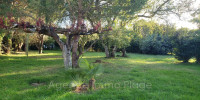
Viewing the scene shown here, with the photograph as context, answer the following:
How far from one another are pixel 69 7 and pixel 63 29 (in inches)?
49.0

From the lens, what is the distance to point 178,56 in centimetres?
1370

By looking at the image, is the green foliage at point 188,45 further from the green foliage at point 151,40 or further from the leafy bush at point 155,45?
the leafy bush at point 155,45

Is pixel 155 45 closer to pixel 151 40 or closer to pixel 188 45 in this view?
pixel 151 40

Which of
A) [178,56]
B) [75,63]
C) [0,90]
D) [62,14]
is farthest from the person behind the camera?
[178,56]

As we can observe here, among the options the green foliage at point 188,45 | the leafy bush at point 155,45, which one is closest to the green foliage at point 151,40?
the leafy bush at point 155,45

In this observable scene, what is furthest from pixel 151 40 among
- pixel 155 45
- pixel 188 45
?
pixel 188 45

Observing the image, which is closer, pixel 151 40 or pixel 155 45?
pixel 155 45

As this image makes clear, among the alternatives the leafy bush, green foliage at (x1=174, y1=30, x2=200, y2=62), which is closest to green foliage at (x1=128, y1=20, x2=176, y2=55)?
the leafy bush

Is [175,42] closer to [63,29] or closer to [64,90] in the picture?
[63,29]

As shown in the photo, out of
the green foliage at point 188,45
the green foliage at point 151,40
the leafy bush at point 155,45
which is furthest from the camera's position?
the leafy bush at point 155,45

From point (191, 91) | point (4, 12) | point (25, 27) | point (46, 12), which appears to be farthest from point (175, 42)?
point (4, 12)

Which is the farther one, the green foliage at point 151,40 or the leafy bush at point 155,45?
the leafy bush at point 155,45

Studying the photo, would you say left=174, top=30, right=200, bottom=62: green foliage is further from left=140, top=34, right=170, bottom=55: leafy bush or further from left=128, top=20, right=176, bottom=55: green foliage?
left=140, top=34, right=170, bottom=55: leafy bush

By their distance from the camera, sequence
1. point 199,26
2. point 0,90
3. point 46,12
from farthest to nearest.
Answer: point 199,26 < point 46,12 < point 0,90
